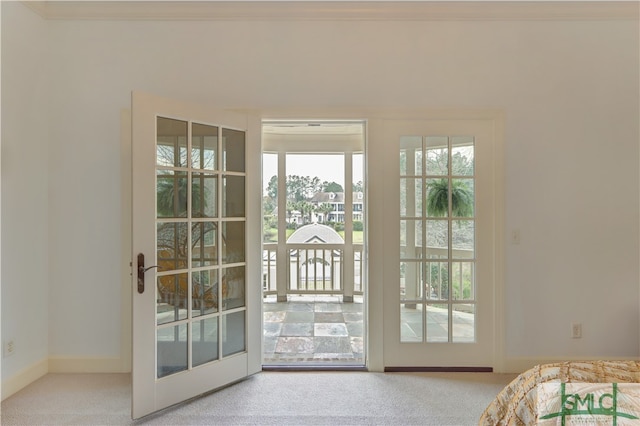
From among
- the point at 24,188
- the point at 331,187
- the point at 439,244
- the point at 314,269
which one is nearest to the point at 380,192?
the point at 439,244

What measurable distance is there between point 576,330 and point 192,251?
3.00m

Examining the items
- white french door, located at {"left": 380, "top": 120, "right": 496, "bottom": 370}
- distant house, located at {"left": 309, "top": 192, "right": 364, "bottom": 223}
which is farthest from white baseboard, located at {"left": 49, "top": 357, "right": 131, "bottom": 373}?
distant house, located at {"left": 309, "top": 192, "right": 364, "bottom": 223}

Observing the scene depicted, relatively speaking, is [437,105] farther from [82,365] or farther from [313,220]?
[82,365]

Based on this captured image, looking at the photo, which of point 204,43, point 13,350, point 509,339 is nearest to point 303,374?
point 509,339

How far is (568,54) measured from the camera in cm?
247

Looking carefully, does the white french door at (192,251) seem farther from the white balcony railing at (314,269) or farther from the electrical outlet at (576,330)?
the electrical outlet at (576,330)

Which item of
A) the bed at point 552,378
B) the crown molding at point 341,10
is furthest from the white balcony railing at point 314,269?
the bed at point 552,378

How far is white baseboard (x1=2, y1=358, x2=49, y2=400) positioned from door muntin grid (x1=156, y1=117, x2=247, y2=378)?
1128 mm

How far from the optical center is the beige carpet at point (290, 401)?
1.89m

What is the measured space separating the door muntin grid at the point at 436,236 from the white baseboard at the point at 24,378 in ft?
9.16

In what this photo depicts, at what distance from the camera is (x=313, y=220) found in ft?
15.9

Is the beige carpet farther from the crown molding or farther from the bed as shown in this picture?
the crown molding

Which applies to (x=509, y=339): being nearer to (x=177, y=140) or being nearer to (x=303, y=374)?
(x=303, y=374)

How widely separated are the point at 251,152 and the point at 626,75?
119 inches
